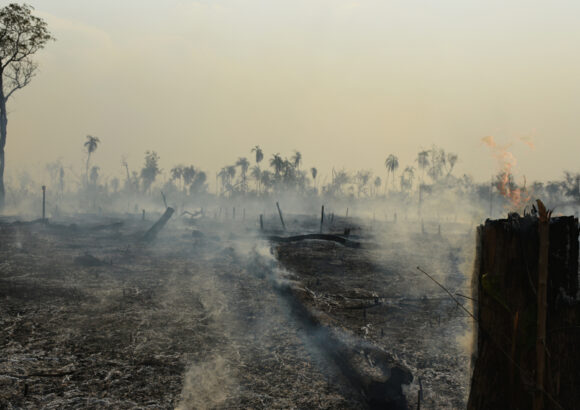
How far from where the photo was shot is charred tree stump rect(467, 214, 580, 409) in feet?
6.08

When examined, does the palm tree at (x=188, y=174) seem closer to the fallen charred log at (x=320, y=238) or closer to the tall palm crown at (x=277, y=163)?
the tall palm crown at (x=277, y=163)

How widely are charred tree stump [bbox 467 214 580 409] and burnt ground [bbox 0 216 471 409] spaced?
369cm

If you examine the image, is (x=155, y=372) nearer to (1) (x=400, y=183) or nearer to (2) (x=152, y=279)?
(2) (x=152, y=279)

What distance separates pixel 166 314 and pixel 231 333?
1948 millimetres

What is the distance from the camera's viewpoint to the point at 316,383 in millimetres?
5805

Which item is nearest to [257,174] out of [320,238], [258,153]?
[258,153]

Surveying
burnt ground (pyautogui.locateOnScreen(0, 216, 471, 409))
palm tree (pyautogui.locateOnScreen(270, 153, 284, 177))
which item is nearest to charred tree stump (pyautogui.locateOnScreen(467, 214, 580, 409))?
burnt ground (pyautogui.locateOnScreen(0, 216, 471, 409))

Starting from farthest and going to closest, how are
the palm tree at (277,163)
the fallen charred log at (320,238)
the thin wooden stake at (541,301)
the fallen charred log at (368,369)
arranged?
the palm tree at (277,163), the fallen charred log at (320,238), the fallen charred log at (368,369), the thin wooden stake at (541,301)

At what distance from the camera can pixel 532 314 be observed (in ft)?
6.21

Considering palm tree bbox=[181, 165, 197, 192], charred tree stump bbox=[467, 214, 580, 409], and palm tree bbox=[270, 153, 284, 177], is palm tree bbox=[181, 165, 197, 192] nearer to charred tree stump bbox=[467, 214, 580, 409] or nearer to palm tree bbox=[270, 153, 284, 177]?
palm tree bbox=[270, 153, 284, 177]

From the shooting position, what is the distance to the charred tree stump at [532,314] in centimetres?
185

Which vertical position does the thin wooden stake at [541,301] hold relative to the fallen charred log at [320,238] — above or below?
above

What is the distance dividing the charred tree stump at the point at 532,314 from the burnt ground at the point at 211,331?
12.1 ft

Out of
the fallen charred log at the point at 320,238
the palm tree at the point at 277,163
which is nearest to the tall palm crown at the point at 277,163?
the palm tree at the point at 277,163
